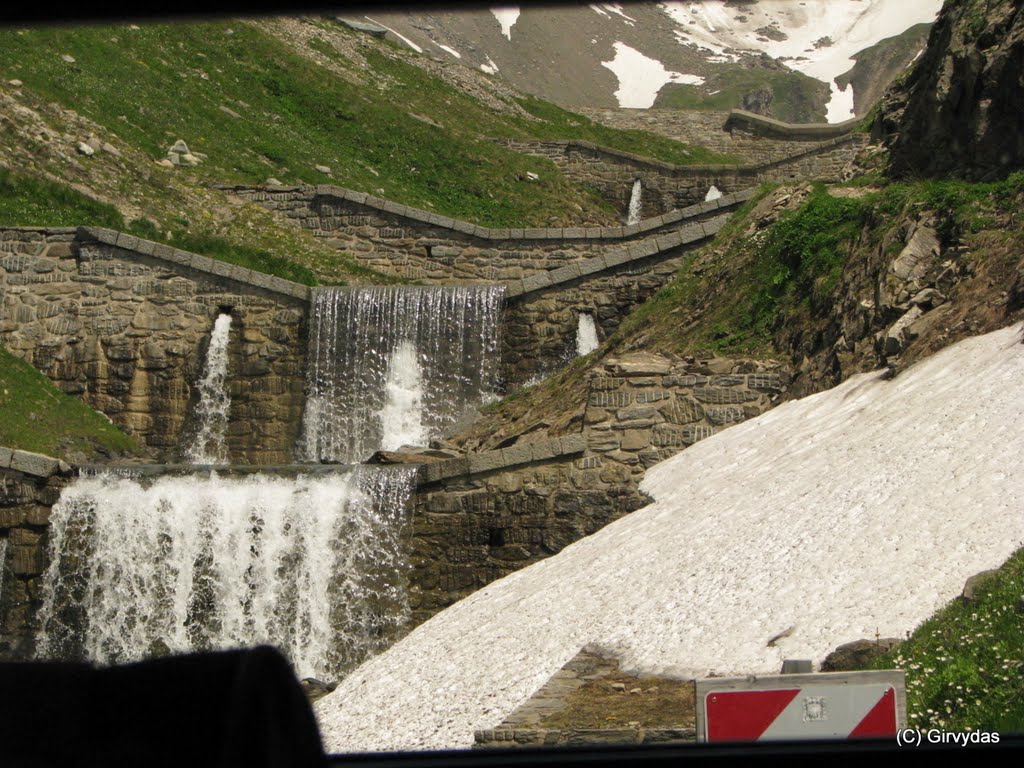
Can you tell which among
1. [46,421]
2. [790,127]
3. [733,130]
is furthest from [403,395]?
[733,130]

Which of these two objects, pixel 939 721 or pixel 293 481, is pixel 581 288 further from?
pixel 939 721

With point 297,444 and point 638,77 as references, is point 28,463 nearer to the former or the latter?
point 297,444

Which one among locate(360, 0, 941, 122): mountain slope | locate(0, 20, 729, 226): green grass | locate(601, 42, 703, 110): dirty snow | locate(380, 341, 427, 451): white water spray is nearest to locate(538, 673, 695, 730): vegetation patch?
locate(380, 341, 427, 451): white water spray

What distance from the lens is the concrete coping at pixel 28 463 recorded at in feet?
53.2

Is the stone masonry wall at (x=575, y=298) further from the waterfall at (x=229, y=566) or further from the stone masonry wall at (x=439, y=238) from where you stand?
the waterfall at (x=229, y=566)

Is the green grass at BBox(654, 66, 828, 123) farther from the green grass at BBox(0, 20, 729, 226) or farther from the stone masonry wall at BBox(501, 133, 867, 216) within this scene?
the stone masonry wall at BBox(501, 133, 867, 216)

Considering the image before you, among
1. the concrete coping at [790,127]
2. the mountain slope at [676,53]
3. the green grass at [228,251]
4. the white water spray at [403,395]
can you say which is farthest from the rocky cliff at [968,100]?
the mountain slope at [676,53]

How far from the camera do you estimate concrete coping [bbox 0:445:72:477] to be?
16203 mm

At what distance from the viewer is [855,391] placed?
13.3 metres

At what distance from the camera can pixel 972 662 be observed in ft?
22.0

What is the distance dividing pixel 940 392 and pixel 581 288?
32.5 feet

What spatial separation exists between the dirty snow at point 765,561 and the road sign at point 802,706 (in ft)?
9.78

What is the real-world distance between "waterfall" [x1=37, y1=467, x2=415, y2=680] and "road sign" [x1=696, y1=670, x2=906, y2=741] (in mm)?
9994

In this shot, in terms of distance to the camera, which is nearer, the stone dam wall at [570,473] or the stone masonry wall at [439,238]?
the stone dam wall at [570,473]
